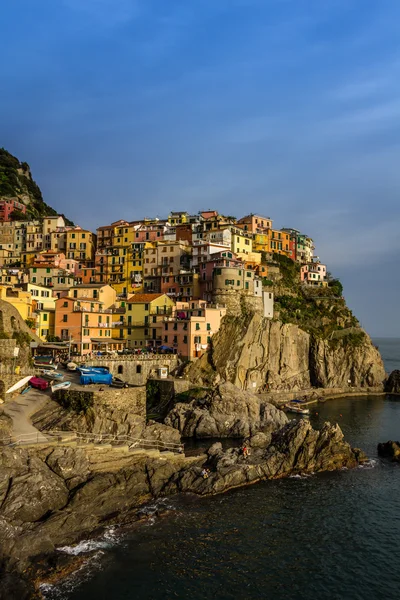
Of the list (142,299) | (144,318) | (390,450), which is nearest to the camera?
(390,450)

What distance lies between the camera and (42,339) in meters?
69.9

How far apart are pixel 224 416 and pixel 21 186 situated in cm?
12678

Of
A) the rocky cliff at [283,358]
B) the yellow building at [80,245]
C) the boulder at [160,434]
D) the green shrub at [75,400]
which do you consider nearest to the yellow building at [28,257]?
the yellow building at [80,245]

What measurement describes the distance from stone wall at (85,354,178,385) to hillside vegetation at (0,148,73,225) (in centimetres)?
8453

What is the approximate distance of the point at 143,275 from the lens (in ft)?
319

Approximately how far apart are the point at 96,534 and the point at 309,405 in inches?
2092

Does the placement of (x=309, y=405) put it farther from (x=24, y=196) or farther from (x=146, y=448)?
(x=24, y=196)

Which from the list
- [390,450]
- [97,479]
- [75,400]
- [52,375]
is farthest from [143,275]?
[97,479]

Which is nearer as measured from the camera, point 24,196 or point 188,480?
point 188,480

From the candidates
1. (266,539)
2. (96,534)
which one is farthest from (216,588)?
(96,534)

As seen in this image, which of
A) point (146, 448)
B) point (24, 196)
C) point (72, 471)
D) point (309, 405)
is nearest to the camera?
point (72, 471)

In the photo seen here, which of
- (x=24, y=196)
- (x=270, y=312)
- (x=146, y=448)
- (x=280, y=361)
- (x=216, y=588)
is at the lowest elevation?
(x=216, y=588)

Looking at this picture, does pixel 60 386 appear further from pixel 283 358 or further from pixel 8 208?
pixel 8 208

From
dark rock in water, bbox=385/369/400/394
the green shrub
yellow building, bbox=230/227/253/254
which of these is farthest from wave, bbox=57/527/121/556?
dark rock in water, bbox=385/369/400/394
